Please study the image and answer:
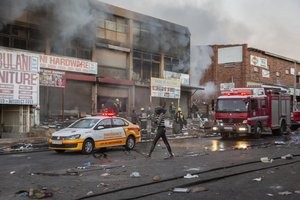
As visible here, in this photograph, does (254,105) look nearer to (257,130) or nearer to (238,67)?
(257,130)

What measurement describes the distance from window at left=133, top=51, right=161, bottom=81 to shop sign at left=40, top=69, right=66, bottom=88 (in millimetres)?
10818

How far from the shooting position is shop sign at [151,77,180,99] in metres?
29.4

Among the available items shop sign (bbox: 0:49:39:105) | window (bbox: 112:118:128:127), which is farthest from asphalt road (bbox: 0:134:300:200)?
shop sign (bbox: 0:49:39:105)

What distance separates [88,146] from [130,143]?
7.07ft

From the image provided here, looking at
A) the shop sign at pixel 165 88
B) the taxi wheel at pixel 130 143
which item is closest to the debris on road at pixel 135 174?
the taxi wheel at pixel 130 143

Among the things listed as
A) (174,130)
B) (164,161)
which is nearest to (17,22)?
(174,130)

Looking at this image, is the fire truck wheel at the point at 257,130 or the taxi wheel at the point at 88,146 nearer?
the taxi wheel at the point at 88,146

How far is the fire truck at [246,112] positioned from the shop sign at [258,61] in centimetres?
1949

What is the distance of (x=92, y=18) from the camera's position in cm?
2473

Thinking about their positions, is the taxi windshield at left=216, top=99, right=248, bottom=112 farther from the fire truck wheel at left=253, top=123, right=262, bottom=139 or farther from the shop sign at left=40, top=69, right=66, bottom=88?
the shop sign at left=40, top=69, right=66, bottom=88

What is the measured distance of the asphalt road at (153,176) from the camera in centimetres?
746

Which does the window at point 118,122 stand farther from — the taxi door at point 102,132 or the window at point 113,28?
the window at point 113,28

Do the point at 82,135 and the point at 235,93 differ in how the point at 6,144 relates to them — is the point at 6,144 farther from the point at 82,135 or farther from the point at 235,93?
the point at 235,93

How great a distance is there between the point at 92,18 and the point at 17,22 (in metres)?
4.27
